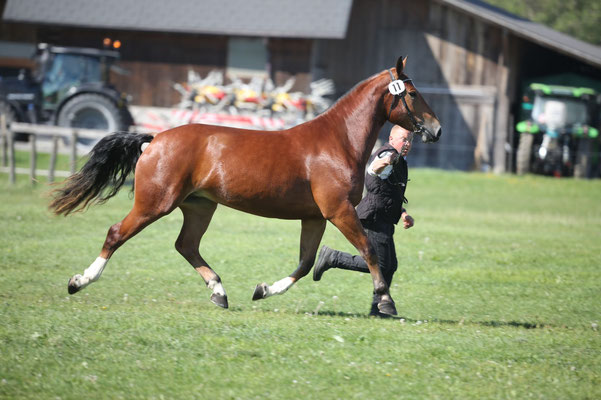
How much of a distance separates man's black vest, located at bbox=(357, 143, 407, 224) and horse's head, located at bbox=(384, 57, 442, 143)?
1.20ft

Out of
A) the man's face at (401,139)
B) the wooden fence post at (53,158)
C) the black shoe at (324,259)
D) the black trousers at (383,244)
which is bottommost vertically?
the wooden fence post at (53,158)

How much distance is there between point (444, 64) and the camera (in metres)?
28.3

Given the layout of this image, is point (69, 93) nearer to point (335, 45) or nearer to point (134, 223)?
point (335, 45)

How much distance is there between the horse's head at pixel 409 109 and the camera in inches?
299

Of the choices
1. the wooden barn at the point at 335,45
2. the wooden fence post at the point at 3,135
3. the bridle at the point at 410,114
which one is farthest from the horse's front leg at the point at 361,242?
the wooden barn at the point at 335,45

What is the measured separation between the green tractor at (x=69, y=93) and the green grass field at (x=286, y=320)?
7975mm

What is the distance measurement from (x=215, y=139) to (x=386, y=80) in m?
1.75

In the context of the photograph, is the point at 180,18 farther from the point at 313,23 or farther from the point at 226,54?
the point at 313,23

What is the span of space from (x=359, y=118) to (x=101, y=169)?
261 centimetres

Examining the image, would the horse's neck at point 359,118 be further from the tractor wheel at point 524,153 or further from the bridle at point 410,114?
the tractor wheel at point 524,153

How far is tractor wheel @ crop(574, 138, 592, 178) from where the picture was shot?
26.7 metres

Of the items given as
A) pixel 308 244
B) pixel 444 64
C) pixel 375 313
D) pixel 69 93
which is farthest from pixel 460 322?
pixel 444 64

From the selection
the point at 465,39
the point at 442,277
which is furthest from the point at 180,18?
the point at 442,277

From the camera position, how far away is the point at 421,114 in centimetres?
765
